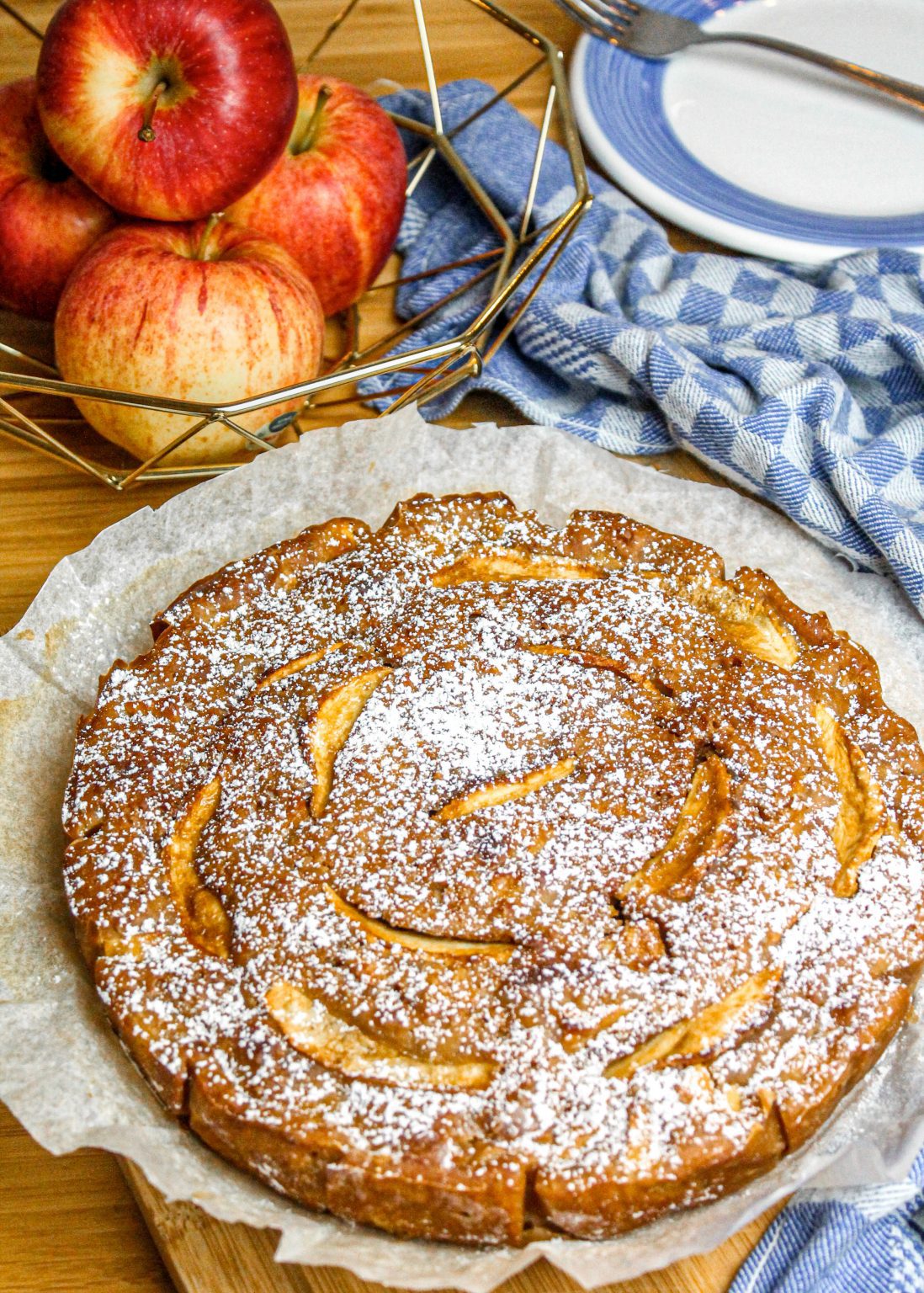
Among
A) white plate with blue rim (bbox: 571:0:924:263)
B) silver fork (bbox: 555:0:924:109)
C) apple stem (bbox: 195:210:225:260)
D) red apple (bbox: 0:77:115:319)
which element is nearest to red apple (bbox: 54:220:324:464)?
apple stem (bbox: 195:210:225:260)

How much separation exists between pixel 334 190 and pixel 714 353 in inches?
25.9

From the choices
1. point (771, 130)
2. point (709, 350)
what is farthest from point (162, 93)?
point (771, 130)

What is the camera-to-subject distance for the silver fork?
253 cm

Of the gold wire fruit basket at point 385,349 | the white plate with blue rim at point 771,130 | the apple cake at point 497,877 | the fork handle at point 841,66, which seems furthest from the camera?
the fork handle at point 841,66

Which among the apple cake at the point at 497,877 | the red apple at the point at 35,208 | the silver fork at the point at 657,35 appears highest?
the silver fork at the point at 657,35

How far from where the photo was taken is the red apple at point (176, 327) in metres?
1.72

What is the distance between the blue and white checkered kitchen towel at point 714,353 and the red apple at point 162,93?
0.45m

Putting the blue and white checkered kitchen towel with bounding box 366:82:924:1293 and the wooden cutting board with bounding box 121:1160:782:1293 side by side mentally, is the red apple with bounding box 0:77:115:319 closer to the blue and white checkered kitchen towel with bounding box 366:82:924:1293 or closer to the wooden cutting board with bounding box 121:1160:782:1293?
the blue and white checkered kitchen towel with bounding box 366:82:924:1293

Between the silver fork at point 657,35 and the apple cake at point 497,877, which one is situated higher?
the silver fork at point 657,35

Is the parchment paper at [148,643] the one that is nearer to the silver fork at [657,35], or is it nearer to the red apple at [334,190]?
the red apple at [334,190]

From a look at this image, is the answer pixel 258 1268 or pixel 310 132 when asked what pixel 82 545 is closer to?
pixel 310 132

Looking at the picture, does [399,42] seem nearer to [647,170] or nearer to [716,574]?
[647,170]

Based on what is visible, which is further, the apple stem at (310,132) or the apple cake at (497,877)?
the apple stem at (310,132)

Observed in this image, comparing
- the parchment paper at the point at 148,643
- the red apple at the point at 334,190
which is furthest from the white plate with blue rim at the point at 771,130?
the parchment paper at the point at 148,643
